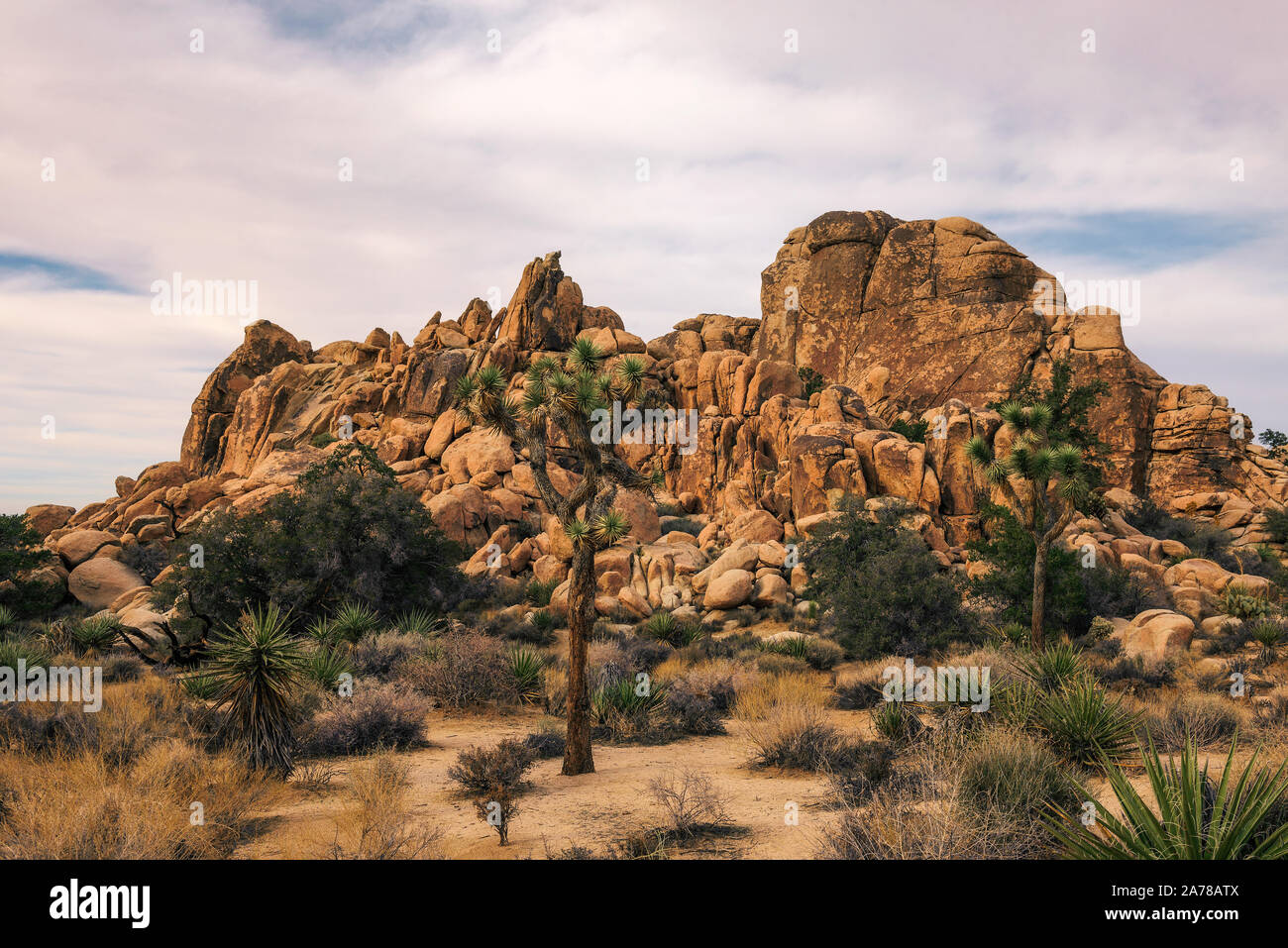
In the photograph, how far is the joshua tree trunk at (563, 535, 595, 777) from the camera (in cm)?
1016

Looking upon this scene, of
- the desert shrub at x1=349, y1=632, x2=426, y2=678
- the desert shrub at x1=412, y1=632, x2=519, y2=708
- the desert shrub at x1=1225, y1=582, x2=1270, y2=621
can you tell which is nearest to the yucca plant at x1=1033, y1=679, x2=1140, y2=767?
the desert shrub at x1=412, y1=632, x2=519, y2=708

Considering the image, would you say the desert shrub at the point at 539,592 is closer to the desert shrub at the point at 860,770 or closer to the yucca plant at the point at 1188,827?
the desert shrub at the point at 860,770

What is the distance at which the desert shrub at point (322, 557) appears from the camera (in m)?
20.7

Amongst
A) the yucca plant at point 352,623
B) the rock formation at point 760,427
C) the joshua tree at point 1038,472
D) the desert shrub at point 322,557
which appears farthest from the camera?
the rock formation at point 760,427

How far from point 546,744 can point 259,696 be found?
4.21m

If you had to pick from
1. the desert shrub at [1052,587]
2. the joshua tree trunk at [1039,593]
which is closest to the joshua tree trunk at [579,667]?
the joshua tree trunk at [1039,593]

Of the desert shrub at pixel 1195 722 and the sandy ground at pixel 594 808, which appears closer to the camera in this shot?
the sandy ground at pixel 594 808

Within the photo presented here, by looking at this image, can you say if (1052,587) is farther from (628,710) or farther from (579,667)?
(579,667)

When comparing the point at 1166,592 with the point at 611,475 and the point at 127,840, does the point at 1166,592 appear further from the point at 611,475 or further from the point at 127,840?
the point at 127,840

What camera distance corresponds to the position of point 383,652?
53.2ft

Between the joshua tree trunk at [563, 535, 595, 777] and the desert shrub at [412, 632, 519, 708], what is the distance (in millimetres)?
4850

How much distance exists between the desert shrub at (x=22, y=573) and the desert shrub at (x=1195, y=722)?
32.9m

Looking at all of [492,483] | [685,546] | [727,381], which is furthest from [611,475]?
[727,381]

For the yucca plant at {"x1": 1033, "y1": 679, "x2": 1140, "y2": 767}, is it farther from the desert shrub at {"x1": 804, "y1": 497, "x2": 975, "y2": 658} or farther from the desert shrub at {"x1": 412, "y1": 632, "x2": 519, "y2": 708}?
the desert shrub at {"x1": 412, "y1": 632, "x2": 519, "y2": 708}
